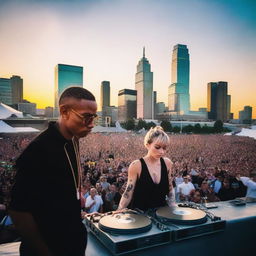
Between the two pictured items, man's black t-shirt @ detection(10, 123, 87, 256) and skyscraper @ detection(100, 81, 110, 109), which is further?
skyscraper @ detection(100, 81, 110, 109)

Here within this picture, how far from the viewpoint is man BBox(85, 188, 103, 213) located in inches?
158

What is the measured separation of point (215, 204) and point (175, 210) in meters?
0.47

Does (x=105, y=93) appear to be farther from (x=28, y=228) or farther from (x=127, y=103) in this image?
(x=28, y=228)

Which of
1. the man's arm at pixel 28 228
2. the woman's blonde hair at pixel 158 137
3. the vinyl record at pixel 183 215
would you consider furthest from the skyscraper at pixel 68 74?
the man's arm at pixel 28 228

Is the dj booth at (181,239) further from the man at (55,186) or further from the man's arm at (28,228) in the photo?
the man's arm at (28,228)

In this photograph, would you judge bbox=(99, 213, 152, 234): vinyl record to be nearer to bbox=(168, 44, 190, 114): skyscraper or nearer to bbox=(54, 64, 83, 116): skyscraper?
bbox=(54, 64, 83, 116): skyscraper

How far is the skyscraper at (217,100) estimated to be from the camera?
104750 mm

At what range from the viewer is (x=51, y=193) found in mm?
817

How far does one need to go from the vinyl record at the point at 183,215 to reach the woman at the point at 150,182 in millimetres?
422

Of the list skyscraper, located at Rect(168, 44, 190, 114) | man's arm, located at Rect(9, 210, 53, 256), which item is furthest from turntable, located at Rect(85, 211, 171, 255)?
skyscraper, located at Rect(168, 44, 190, 114)

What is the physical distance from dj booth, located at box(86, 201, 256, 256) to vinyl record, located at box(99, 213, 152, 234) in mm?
18

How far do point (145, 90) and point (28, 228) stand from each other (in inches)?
3947

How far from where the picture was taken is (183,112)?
119 metres

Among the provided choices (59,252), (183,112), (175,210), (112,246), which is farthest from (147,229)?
(183,112)
